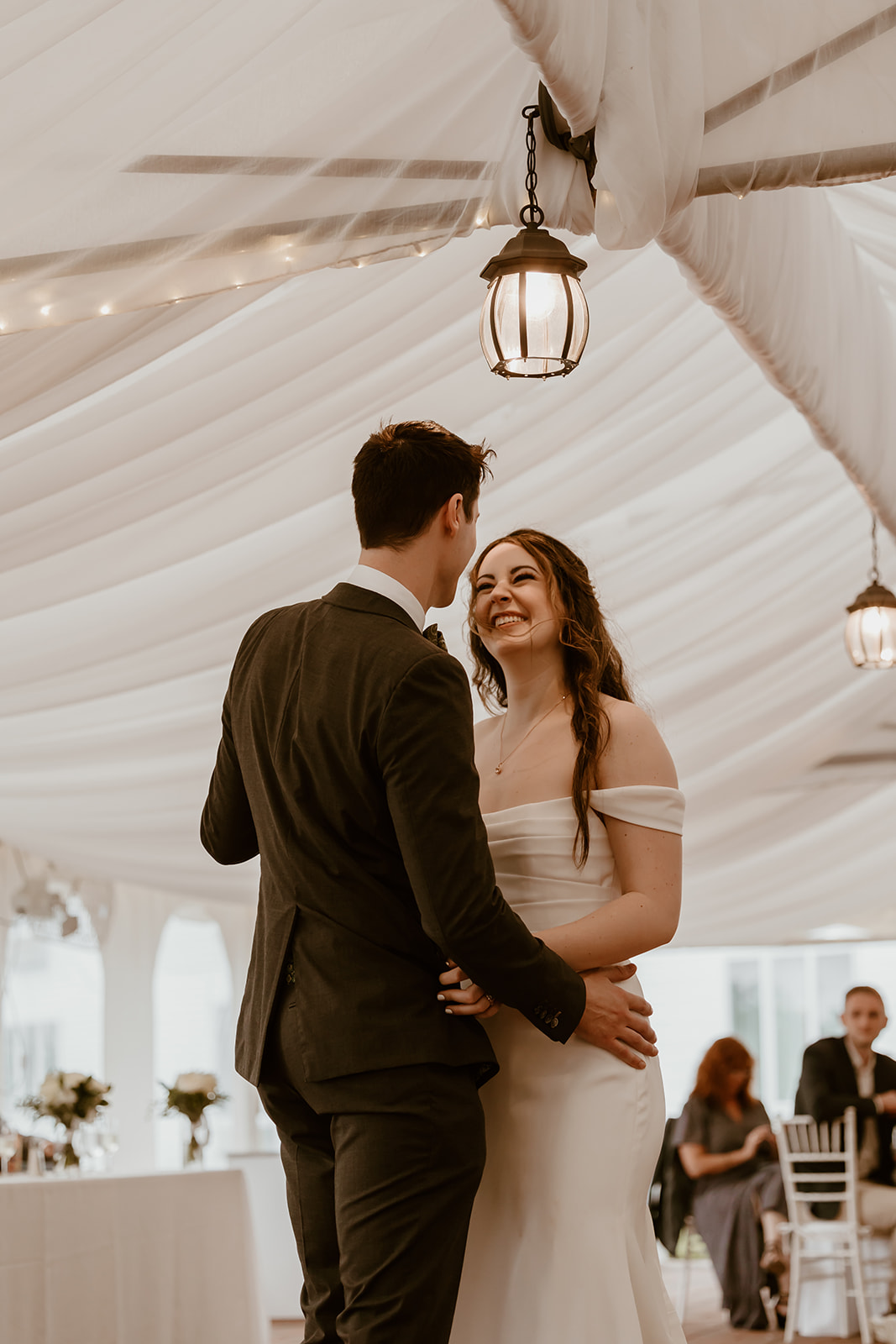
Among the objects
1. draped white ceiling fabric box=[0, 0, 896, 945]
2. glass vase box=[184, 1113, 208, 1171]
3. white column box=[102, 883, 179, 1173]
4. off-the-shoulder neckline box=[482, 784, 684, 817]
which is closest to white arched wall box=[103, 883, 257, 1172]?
white column box=[102, 883, 179, 1173]

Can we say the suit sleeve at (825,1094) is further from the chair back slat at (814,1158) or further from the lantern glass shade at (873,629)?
the lantern glass shade at (873,629)

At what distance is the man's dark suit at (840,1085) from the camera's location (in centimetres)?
684

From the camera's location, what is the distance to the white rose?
215 inches

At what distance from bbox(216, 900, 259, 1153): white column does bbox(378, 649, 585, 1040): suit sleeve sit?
26.6ft

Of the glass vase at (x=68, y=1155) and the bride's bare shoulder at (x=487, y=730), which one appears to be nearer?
the bride's bare shoulder at (x=487, y=730)

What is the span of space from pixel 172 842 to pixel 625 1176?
525 centimetres

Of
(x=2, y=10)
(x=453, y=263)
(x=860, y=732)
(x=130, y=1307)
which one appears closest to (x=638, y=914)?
(x=2, y=10)

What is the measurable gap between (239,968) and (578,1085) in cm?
807

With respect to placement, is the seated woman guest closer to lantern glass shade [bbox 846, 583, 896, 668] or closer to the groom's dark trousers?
lantern glass shade [bbox 846, 583, 896, 668]

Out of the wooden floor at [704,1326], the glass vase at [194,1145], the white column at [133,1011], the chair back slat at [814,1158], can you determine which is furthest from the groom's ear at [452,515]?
the white column at [133,1011]

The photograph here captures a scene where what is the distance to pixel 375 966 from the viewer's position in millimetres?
1721

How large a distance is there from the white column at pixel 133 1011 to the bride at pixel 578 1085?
6879 mm

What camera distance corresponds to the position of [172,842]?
6.98 m

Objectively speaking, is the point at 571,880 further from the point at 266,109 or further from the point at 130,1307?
the point at 130,1307
